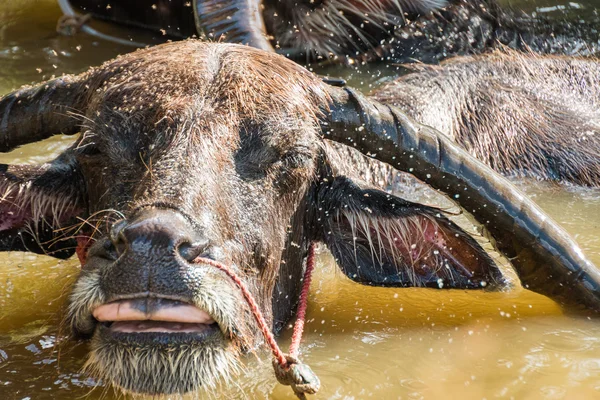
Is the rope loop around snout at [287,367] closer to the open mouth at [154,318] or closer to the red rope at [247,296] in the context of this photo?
the red rope at [247,296]

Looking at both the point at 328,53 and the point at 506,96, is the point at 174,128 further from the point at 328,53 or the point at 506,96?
the point at 328,53

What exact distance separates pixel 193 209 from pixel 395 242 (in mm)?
1386

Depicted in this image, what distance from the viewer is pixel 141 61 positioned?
428 centimetres

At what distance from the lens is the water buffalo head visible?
3217 mm

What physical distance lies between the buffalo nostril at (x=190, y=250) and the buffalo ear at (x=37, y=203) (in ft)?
4.04

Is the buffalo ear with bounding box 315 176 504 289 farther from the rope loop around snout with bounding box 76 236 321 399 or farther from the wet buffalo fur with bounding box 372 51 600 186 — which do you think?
the wet buffalo fur with bounding box 372 51 600 186

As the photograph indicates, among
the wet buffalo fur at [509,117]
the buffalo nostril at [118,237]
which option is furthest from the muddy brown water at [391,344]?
the buffalo nostril at [118,237]

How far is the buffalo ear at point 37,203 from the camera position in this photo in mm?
4305

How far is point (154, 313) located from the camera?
3.13m

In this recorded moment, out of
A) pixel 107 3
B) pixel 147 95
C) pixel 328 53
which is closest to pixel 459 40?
pixel 328 53

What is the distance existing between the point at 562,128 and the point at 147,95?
3.19 meters

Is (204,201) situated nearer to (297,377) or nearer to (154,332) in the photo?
(154,332)

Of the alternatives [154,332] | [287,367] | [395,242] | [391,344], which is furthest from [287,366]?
[395,242]

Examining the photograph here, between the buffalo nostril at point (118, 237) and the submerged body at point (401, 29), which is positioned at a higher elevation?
the submerged body at point (401, 29)
